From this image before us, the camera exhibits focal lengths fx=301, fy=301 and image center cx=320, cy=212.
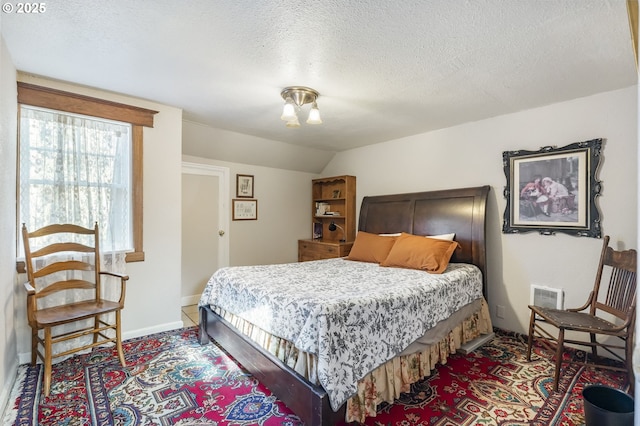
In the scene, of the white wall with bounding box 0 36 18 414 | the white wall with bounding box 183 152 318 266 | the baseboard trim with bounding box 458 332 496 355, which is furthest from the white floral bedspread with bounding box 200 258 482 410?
the white wall with bounding box 183 152 318 266

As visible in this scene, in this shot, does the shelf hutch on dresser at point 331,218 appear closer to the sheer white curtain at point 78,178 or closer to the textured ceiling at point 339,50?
the textured ceiling at point 339,50

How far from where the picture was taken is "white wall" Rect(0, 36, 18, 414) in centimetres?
193

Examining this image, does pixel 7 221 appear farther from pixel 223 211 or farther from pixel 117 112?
pixel 223 211

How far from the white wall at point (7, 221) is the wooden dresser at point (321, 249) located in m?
3.38

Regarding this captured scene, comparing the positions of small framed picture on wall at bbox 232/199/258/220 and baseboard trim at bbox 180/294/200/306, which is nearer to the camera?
baseboard trim at bbox 180/294/200/306

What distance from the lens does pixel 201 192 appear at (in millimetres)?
4293

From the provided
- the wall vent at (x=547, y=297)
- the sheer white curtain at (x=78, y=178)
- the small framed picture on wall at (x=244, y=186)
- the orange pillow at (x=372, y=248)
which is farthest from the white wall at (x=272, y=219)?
the wall vent at (x=547, y=297)

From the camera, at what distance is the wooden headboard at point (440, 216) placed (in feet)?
10.7

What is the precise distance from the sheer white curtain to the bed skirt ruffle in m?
1.21

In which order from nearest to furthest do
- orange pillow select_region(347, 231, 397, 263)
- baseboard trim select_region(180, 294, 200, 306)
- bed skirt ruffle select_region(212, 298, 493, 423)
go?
bed skirt ruffle select_region(212, 298, 493, 423) → orange pillow select_region(347, 231, 397, 263) → baseboard trim select_region(180, 294, 200, 306)

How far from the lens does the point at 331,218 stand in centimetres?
523

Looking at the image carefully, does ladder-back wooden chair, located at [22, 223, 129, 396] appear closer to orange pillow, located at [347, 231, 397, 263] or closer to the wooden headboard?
orange pillow, located at [347, 231, 397, 263]

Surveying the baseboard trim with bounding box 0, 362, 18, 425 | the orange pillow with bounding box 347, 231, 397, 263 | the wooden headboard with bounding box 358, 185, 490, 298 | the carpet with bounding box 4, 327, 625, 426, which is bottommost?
the carpet with bounding box 4, 327, 625, 426

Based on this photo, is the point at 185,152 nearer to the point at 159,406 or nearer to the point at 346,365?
the point at 159,406
